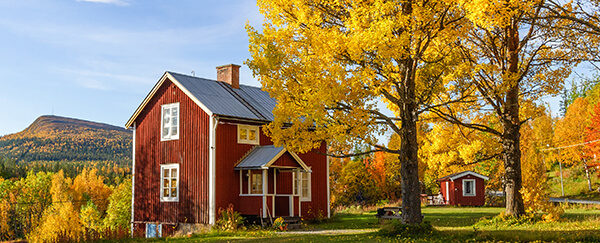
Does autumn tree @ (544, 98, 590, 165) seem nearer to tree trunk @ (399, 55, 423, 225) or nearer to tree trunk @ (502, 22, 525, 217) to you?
tree trunk @ (502, 22, 525, 217)

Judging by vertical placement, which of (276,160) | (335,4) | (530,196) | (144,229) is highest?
(335,4)

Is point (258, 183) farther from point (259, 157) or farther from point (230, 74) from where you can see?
point (230, 74)

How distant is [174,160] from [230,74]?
6063 mm

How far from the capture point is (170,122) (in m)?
24.8

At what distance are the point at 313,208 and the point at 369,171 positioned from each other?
17815mm

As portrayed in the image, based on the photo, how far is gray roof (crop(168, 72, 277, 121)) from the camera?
2373cm

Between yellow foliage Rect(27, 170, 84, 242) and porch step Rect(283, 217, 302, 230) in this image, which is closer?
yellow foliage Rect(27, 170, 84, 242)

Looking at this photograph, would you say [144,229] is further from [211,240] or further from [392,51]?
[392,51]

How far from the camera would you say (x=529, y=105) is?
21000 mm

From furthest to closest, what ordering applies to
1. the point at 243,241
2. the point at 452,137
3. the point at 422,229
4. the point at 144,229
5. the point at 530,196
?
the point at 452,137, the point at 144,229, the point at 530,196, the point at 243,241, the point at 422,229

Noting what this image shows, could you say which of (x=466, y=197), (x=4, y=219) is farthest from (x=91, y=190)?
(x=466, y=197)

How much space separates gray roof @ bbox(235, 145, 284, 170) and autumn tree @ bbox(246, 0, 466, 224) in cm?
631

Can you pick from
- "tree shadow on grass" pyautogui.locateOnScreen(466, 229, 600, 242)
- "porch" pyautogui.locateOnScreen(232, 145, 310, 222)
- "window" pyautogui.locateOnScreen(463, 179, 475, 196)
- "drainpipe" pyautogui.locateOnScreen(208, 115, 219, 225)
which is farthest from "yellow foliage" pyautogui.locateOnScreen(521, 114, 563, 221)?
"drainpipe" pyautogui.locateOnScreen(208, 115, 219, 225)

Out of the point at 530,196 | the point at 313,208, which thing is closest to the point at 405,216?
the point at 530,196
